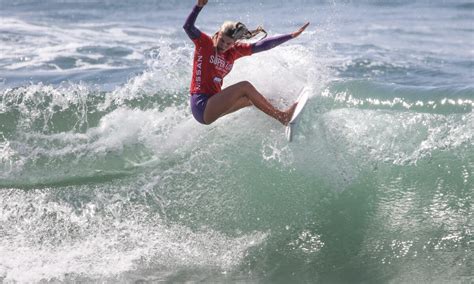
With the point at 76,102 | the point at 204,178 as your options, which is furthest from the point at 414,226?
the point at 76,102

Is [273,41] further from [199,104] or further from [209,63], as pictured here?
[199,104]

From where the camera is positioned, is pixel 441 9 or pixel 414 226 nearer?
pixel 414 226

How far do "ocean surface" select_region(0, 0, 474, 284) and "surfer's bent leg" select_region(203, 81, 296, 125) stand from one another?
41cm

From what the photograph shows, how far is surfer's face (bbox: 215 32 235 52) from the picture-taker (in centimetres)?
676

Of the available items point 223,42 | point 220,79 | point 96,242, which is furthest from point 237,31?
point 96,242

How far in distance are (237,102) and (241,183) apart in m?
1.02

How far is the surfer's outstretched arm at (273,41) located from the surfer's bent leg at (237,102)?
1.35ft

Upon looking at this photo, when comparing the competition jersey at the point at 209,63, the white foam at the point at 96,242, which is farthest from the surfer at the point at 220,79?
the white foam at the point at 96,242

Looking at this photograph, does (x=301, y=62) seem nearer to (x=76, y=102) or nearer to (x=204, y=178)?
(x=204, y=178)

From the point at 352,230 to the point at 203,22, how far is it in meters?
11.4

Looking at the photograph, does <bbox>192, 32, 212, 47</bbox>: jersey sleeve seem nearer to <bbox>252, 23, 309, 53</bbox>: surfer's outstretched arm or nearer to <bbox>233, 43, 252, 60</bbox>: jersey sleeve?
<bbox>233, 43, 252, 60</bbox>: jersey sleeve

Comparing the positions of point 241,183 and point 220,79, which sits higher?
point 220,79

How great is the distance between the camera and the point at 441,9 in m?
19.0

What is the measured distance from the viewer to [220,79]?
7117 millimetres
